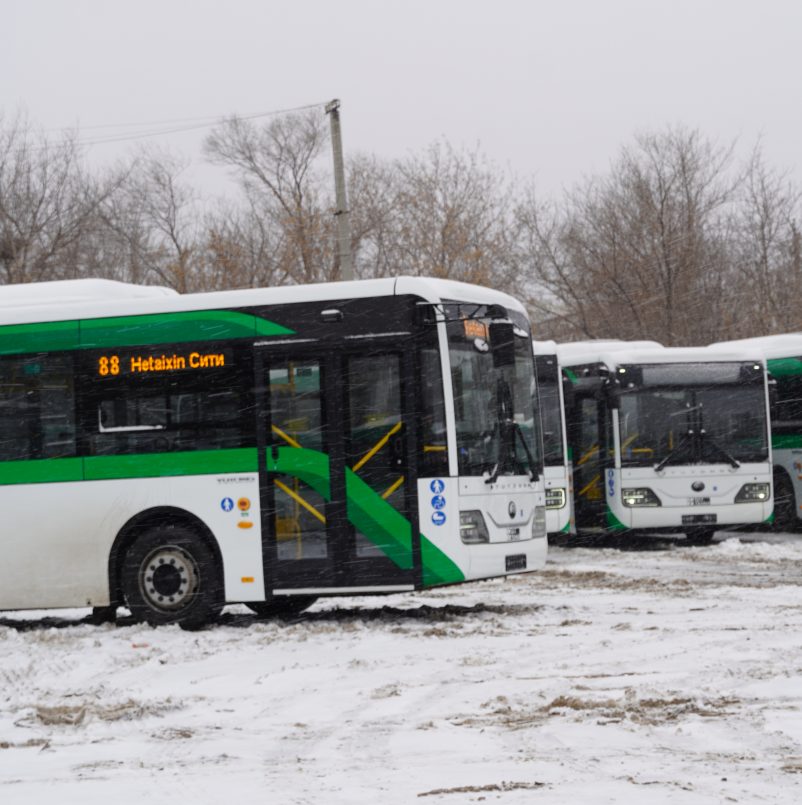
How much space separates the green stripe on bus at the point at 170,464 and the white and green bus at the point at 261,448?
0.01 meters

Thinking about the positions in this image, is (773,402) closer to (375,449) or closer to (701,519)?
(701,519)

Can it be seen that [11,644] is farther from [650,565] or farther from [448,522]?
[650,565]

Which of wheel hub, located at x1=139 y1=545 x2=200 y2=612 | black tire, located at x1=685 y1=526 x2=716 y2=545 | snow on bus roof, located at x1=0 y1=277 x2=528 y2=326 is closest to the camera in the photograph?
snow on bus roof, located at x1=0 y1=277 x2=528 y2=326

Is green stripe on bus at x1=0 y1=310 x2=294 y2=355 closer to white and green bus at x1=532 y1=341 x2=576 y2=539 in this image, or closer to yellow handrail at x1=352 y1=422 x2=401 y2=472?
yellow handrail at x1=352 y1=422 x2=401 y2=472

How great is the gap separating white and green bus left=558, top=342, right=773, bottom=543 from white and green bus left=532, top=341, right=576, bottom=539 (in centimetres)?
85

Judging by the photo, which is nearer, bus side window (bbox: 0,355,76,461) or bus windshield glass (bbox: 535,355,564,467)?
bus side window (bbox: 0,355,76,461)

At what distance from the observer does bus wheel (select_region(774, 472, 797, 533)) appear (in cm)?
2031

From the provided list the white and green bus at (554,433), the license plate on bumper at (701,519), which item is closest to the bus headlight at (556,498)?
the white and green bus at (554,433)

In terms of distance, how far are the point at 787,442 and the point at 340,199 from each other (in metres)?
9.12

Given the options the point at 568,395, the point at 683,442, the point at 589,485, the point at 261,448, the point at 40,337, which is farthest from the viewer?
the point at 568,395

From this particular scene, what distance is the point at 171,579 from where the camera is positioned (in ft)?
36.7

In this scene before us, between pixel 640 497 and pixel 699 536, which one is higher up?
pixel 640 497

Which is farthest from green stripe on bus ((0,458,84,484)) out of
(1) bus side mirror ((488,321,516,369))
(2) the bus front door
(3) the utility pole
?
(3) the utility pole

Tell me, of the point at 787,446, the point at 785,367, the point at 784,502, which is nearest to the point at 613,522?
the point at 784,502
